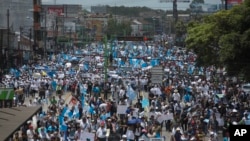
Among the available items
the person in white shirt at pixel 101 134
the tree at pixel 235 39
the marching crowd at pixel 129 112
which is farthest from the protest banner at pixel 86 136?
the tree at pixel 235 39

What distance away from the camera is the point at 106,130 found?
2261 cm

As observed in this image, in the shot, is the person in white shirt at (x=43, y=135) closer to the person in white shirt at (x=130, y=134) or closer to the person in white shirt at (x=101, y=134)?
the person in white shirt at (x=101, y=134)

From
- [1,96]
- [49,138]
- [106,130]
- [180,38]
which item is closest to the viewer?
[49,138]

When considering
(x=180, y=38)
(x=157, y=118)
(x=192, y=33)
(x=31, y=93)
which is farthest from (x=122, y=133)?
(x=180, y=38)

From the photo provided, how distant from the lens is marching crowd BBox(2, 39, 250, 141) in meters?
21.9

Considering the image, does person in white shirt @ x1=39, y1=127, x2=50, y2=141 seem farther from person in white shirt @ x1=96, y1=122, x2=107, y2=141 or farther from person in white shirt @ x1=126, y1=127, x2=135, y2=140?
person in white shirt @ x1=126, y1=127, x2=135, y2=140

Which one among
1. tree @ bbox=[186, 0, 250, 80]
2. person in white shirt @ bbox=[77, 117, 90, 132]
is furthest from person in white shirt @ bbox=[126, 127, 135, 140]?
tree @ bbox=[186, 0, 250, 80]

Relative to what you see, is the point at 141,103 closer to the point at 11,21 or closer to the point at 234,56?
the point at 234,56

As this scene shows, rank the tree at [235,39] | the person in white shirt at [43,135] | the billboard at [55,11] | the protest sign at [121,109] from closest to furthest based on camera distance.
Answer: the person in white shirt at [43,135] < the protest sign at [121,109] < the tree at [235,39] < the billboard at [55,11]

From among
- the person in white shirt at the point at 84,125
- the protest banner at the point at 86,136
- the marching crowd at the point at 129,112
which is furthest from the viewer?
the person in white shirt at the point at 84,125

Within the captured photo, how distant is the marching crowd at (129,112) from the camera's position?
71.9 ft

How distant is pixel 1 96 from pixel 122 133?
4529mm

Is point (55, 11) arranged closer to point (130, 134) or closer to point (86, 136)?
point (130, 134)

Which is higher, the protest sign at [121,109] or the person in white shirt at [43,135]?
the person in white shirt at [43,135]
